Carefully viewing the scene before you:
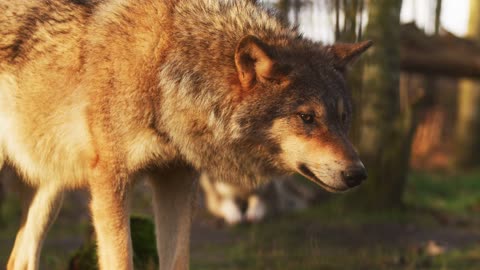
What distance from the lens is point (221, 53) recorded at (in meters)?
4.33

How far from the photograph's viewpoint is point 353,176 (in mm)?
3887

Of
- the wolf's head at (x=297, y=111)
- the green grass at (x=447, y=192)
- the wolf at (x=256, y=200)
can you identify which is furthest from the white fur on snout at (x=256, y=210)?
the wolf's head at (x=297, y=111)

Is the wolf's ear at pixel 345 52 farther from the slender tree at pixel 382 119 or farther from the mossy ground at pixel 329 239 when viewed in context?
the slender tree at pixel 382 119

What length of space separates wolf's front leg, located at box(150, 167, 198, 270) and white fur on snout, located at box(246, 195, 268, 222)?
5.27 metres

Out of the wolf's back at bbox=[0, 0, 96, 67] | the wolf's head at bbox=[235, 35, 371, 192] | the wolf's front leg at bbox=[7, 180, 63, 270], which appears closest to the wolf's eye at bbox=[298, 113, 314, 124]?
the wolf's head at bbox=[235, 35, 371, 192]

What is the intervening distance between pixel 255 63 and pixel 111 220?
48.3 inches

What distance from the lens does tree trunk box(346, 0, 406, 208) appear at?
29.5 feet

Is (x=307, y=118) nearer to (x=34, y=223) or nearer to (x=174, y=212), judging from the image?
(x=174, y=212)

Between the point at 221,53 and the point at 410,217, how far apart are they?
5.42m

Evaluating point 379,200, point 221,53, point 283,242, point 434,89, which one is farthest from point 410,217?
point 434,89

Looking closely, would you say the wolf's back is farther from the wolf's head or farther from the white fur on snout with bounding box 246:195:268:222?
the white fur on snout with bounding box 246:195:268:222

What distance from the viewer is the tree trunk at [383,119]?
9.00 m

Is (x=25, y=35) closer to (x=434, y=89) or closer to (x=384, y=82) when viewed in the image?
(x=384, y=82)

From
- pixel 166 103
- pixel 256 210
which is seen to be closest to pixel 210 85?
pixel 166 103
